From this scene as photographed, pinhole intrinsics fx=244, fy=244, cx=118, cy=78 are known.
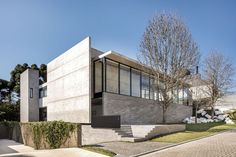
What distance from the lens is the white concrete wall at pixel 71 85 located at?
20.5 meters

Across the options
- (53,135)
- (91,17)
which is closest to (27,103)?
(53,135)

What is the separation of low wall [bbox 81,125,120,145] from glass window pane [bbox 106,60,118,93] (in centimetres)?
403

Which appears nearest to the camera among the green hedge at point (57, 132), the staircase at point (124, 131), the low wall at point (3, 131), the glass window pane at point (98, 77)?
the green hedge at point (57, 132)

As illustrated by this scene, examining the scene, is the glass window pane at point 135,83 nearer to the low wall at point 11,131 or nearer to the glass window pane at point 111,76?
the glass window pane at point 111,76

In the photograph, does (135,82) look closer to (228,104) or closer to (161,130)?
(161,130)

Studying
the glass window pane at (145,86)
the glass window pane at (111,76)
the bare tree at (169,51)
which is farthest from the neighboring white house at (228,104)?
the glass window pane at (111,76)

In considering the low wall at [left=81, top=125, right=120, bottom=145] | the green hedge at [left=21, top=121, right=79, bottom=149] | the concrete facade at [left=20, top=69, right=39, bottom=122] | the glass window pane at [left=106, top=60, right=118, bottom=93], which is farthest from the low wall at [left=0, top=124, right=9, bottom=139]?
the green hedge at [left=21, top=121, right=79, bottom=149]

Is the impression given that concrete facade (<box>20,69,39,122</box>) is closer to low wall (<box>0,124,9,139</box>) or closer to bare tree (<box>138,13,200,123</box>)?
low wall (<box>0,124,9,139</box>)

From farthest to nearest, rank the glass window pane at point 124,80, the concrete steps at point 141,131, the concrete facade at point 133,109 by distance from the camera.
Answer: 1. the glass window pane at point 124,80
2. the concrete facade at point 133,109
3. the concrete steps at point 141,131

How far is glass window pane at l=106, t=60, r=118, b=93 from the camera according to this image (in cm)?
2152

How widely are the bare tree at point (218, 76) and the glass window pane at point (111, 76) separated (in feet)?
53.7

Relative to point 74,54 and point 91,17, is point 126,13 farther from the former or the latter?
point 74,54

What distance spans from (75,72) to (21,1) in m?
10.9

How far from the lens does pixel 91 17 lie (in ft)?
49.4
